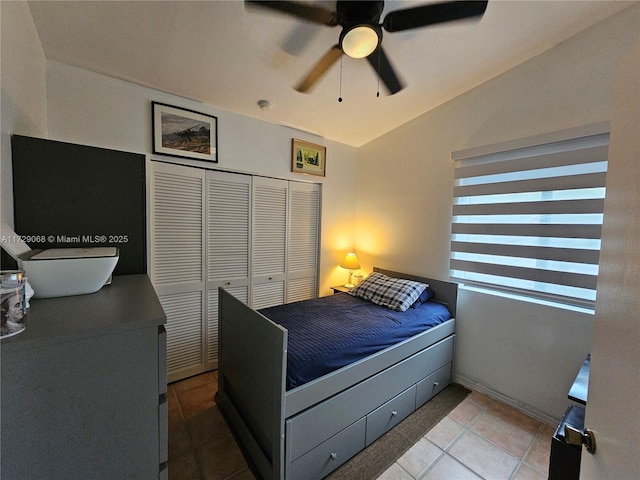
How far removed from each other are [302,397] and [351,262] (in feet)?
6.63

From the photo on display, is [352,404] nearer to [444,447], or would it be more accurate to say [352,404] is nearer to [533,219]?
[444,447]

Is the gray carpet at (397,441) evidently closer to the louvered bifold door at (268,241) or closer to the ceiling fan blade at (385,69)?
the louvered bifold door at (268,241)

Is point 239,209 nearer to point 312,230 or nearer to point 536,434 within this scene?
point 312,230

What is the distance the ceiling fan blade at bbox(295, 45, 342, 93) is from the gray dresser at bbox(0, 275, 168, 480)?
162 cm

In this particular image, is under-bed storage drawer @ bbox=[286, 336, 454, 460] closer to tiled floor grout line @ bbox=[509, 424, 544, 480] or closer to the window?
tiled floor grout line @ bbox=[509, 424, 544, 480]

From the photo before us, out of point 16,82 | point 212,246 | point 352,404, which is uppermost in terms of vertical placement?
point 16,82

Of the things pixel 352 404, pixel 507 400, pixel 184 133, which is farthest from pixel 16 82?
pixel 507 400

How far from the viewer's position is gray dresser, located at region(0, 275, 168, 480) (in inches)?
23.9

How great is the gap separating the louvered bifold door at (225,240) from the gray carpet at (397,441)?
161 cm

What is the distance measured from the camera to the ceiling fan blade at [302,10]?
1156 millimetres

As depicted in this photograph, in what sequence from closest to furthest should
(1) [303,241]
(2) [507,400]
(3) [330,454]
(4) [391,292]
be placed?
(3) [330,454]
(2) [507,400]
(4) [391,292]
(1) [303,241]

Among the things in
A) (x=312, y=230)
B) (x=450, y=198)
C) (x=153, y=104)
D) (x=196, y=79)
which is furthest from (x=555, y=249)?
(x=153, y=104)

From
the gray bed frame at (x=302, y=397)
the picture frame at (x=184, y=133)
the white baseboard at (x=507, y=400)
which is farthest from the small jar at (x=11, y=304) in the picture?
the white baseboard at (x=507, y=400)

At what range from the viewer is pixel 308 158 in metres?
2.98
